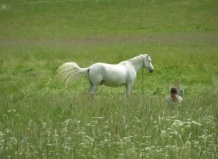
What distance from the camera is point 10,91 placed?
17.0 m

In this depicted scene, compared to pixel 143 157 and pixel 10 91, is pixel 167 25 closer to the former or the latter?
pixel 10 91

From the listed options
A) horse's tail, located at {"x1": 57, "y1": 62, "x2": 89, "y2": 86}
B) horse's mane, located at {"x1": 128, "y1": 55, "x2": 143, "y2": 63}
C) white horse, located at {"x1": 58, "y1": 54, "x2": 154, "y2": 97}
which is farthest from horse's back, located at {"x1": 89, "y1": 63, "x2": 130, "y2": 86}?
horse's mane, located at {"x1": 128, "y1": 55, "x2": 143, "y2": 63}

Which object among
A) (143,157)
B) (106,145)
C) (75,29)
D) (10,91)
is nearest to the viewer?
(143,157)

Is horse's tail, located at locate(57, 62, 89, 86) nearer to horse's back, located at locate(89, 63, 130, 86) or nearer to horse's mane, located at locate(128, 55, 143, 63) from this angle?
horse's back, located at locate(89, 63, 130, 86)

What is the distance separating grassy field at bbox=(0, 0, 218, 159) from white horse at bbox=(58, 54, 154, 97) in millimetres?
514

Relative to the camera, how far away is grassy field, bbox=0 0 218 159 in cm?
612

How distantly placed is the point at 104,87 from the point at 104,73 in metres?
3.11

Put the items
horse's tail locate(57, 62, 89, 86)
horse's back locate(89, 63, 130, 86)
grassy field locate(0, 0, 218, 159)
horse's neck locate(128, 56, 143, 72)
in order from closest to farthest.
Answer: grassy field locate(0, 0, 218, 159) < horse's tail locate(57, 62, 89, 86) < horse's back locate(89, 63, 130, 86) < horse's neck locate(128, 56, 143, 72)

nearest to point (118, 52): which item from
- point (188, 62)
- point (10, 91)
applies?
point (188, 62)

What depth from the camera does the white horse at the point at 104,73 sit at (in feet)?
46.8

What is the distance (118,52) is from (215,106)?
16665 mm

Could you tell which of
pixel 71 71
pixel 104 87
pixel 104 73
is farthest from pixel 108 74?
pixel 104 87

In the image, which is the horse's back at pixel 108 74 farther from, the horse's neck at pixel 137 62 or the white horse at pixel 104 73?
the horse's neck at pixel 137 62

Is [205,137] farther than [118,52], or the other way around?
[118,52]
